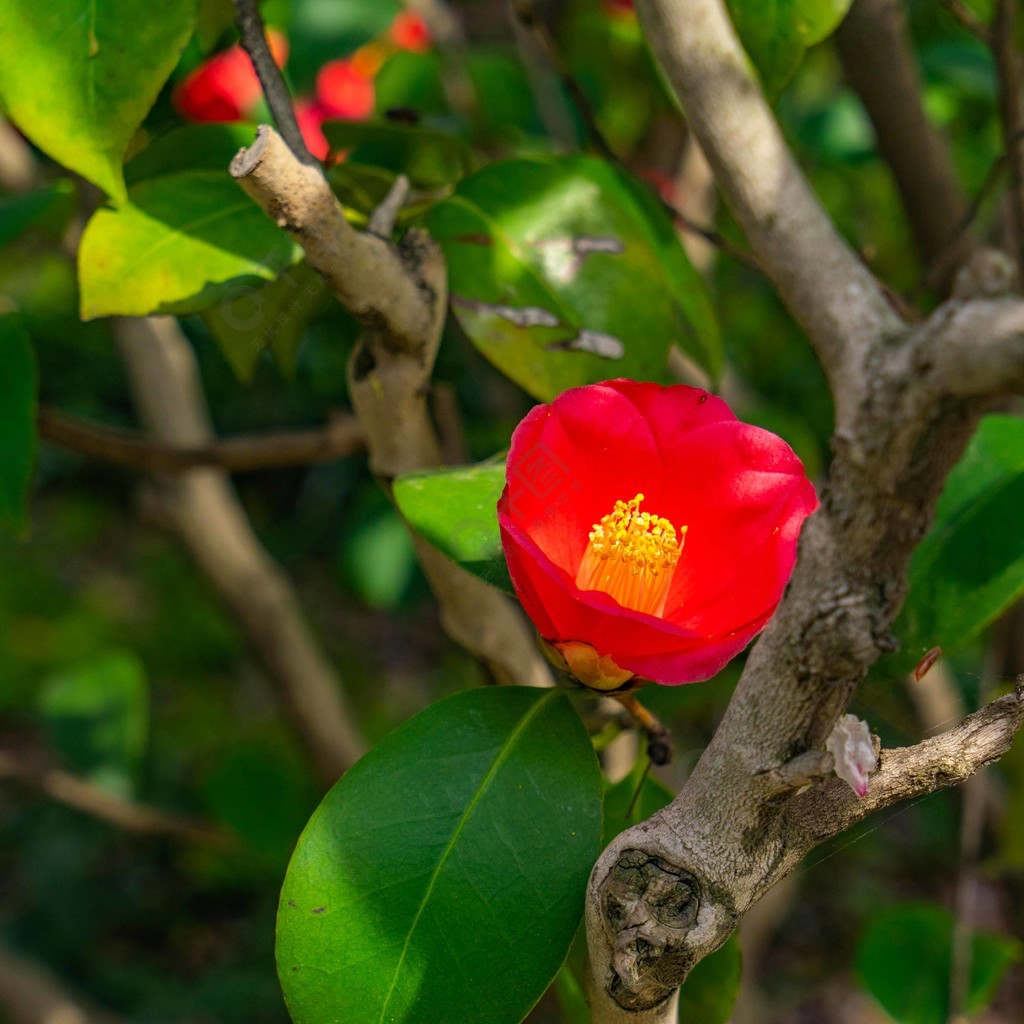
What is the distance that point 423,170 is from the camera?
731 mm

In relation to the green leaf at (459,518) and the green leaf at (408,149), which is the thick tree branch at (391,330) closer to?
the green leaf at (459,518)

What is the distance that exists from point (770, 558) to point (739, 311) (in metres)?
1.59

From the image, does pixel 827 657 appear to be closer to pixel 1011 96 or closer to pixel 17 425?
pixel 17 425

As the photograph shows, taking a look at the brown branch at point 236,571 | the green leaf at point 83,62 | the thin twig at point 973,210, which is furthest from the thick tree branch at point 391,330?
the brown branch at point 236,571

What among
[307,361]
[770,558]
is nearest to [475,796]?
[770,558]

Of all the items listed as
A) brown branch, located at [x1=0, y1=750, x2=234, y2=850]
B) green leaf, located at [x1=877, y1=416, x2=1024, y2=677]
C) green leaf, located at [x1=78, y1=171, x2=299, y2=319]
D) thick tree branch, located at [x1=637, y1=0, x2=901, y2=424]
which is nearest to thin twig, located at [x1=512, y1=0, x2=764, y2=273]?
thick tree branch, located at [x1=637, y1=0, x2=901, y2=424]

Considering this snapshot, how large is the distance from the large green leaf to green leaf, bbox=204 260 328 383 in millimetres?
115

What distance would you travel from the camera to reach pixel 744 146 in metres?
0.57

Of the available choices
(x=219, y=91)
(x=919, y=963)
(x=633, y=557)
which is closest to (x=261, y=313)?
(x=633, y=557)

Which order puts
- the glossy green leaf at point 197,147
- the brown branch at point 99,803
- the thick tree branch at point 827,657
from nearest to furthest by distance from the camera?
the thick tree branch at point 827,657
the glossy green leaf at point 197,147
the brown branch at point 99,803

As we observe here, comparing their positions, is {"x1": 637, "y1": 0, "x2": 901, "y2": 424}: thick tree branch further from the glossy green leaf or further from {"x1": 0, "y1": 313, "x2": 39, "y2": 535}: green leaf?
{"x1": 0, "y1": 313, "x2": 39, "y2": 535}: green leaf

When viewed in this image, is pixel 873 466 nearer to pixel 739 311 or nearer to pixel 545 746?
pixel 545 746

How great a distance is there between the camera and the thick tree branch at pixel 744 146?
0.55m

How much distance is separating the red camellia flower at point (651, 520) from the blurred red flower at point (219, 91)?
70cm
